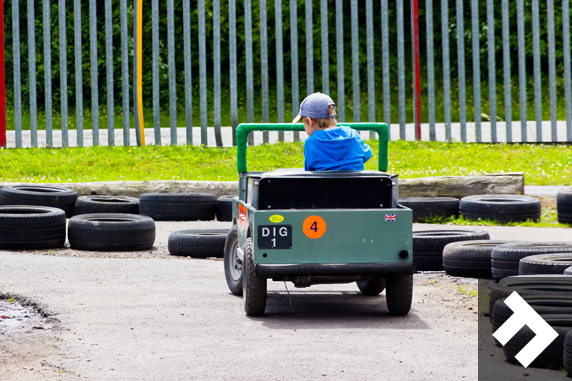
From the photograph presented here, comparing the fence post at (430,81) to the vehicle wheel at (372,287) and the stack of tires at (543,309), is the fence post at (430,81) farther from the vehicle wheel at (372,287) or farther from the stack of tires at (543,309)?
the stack of tires at (543,309)

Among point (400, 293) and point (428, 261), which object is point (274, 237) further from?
point (428, 261)

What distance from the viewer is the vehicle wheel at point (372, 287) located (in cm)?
624

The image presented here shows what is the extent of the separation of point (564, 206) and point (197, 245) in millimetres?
5358

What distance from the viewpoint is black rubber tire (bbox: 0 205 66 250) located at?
8.52m

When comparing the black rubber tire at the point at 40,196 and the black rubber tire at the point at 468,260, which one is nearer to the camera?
the black rubber tire at the point at 468,260

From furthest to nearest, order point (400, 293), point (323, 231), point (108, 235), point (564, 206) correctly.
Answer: point (564, 206) < point (108, 235) < point (400, 293) < point (323, 231)

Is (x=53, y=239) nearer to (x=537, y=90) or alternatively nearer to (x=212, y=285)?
(x=212, y=285)

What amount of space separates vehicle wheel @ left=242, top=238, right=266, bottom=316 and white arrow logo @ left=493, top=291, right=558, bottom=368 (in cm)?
159

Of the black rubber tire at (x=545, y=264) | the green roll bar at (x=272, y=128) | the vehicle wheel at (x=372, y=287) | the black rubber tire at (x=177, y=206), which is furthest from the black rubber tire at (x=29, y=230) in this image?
the black rubber tire at (x=545, y=264)

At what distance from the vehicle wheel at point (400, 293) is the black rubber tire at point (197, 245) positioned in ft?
10.4

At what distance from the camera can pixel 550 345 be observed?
427 centimetres

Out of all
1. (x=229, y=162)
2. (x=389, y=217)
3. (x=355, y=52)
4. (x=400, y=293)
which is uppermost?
(x=355, y=52)

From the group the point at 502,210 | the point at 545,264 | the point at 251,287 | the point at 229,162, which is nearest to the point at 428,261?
the point at 545,264

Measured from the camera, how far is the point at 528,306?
179 inches
